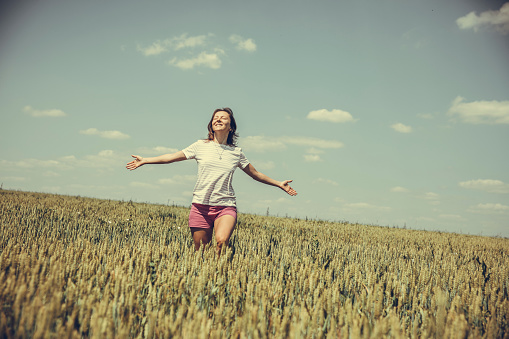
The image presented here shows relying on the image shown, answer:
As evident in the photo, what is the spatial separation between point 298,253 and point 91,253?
3.57 metres

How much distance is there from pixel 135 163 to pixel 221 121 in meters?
1.35

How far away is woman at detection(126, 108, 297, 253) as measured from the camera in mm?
4293

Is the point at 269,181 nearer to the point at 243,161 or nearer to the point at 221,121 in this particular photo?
the point at 243,161

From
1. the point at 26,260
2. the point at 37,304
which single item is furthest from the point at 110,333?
the point at 26,260

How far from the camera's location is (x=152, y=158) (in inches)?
180

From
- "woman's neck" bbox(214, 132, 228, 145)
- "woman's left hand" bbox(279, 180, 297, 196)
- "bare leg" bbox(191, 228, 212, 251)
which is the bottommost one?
"bare leg" bbox(191, 228, 212, 251)

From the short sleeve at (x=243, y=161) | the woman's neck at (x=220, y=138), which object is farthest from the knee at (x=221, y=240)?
the woman's neck at (x=220, y=138)

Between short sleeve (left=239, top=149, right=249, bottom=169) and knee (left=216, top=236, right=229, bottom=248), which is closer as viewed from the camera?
knee (left=216, top=236, right=229, bottom=248)

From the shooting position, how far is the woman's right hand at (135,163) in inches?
179

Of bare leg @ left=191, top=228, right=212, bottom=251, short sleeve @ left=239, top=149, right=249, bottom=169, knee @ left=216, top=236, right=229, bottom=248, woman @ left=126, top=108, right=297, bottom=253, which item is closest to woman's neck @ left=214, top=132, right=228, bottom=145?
woman @ left=126, top=108, right=297, bottom=253

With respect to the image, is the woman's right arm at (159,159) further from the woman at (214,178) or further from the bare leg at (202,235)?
the bare leg at (202,235)

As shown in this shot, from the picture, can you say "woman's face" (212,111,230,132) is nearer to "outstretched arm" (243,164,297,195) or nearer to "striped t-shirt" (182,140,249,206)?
"striped t-shirt" (182,140,249,206)

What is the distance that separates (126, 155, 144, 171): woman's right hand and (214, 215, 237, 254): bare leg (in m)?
1.37

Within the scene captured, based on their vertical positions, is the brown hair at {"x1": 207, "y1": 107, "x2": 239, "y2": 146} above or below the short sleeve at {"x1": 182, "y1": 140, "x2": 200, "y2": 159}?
above
